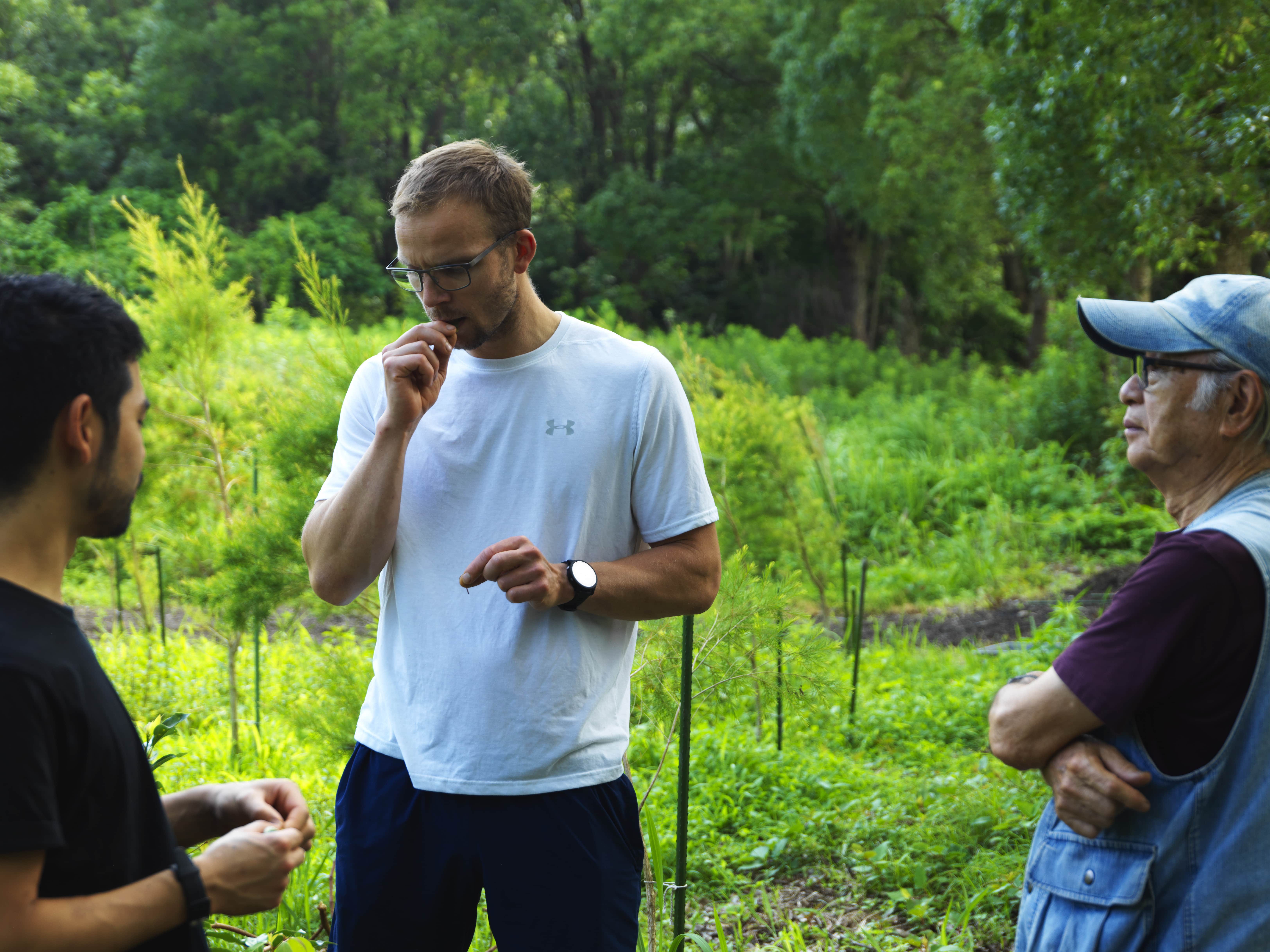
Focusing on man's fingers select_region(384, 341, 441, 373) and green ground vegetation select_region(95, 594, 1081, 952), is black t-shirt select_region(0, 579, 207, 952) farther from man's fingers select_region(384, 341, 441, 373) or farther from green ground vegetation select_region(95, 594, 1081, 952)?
green ground vegetation select_region(95, 594, 1081, 952)

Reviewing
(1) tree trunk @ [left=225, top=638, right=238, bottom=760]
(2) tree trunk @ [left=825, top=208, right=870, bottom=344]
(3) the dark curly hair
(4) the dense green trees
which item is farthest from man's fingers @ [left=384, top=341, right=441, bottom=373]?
(2) tree trunk @ [left=825, top=208, right=870, bottom=344]

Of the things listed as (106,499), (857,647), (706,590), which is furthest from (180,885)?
(857,647)

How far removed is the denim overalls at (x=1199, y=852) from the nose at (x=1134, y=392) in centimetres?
22

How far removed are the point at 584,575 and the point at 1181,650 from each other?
0.90 m

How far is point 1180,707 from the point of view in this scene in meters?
1.38

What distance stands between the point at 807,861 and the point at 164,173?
72.3ft

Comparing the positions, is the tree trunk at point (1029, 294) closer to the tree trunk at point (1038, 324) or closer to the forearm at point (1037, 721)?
the tree trunk at point (1038, 324)

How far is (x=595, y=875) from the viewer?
176 cm

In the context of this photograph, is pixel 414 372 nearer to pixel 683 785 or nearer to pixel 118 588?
pixel 683 785

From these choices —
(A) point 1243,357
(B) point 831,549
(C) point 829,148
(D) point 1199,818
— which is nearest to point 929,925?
(D) point 1199,818

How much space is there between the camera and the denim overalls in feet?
4.40

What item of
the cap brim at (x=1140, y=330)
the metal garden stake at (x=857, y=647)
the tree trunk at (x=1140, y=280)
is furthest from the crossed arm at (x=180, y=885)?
the tree trunk at (x=1140, y=280)

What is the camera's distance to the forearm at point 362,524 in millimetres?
1808

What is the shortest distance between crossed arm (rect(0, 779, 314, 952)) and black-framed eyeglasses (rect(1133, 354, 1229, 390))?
1.35 m
